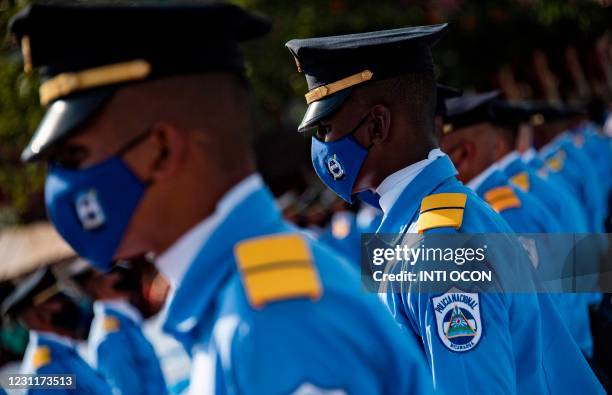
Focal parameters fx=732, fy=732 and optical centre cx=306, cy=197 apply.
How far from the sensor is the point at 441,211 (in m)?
2.66

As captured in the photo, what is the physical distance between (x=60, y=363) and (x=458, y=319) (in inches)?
142

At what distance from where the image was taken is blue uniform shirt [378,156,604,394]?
94.0 inches

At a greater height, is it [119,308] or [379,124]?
[379,124]

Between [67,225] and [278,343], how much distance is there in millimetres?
624

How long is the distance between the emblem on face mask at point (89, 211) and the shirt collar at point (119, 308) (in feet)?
15.6

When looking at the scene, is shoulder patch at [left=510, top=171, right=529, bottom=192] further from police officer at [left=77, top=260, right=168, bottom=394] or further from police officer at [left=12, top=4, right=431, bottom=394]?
police officer at [left=12, top=4, right=431, bottom=394]

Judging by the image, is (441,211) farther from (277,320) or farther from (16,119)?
(16,119)

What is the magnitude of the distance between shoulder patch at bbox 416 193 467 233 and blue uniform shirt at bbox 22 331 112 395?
313 centimetres

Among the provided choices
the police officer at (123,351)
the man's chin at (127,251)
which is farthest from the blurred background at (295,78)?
the man's chin at (127,251)

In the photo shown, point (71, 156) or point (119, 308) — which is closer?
point (71, 156)

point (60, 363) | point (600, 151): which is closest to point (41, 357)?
point (60, 363)

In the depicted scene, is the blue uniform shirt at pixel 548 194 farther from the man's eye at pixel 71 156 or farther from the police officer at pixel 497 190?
the man's eye at pixel 71 156

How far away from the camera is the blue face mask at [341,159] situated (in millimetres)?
2900

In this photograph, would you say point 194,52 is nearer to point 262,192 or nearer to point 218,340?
point 262,192
